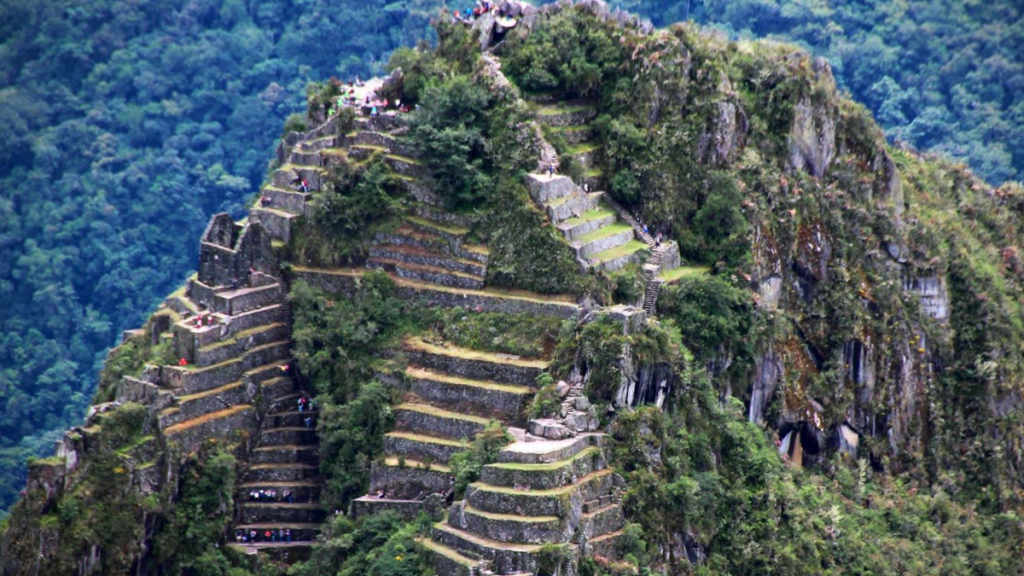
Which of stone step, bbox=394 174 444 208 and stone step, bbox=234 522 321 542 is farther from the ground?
stone step, bbox=394 174 444 208

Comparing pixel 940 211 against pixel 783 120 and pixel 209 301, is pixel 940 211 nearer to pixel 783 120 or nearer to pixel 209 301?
pixel 783 120

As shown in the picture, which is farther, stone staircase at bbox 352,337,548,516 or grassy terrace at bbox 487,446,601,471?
stone staircase at bbox 352,337,548,516

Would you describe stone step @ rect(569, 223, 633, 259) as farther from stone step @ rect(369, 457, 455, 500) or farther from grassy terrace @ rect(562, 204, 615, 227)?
stone step @ rect(369, 457, 455, 500)

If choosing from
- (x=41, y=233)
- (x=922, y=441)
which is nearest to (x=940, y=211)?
(x=922, y=441)

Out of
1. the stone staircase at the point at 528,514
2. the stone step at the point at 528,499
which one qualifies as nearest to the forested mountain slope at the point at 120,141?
the stone staircase at the point at 528,514

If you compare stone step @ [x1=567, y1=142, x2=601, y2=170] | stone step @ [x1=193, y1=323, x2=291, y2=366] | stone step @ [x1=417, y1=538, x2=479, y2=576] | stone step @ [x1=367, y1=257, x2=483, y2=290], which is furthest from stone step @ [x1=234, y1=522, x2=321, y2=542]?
stone step @ [x1=567, y1=142, x2=601, y2=170]

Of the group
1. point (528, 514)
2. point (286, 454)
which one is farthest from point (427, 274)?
point (528, 514)
